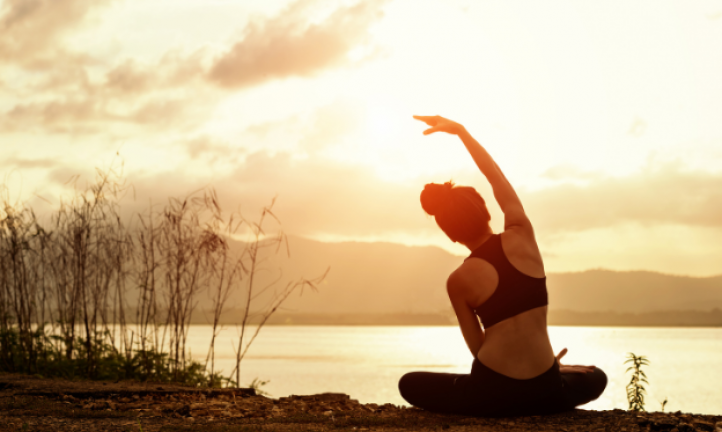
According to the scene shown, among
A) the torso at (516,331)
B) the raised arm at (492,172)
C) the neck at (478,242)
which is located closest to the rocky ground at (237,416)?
the torso at (516,331)

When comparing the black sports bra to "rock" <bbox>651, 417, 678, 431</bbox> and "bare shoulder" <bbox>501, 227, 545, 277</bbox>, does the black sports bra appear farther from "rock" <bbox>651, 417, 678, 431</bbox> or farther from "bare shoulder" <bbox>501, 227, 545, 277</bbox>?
"rock" <bbox>651, 417, 678, 431</bbox>

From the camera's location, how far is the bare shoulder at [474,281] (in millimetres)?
2559

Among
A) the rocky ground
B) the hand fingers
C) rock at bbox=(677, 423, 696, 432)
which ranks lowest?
the rocky ground

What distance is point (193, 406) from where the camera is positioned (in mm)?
3543

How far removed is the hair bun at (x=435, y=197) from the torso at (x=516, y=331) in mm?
272

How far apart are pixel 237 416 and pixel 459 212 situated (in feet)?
5.59

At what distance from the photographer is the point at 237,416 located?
324cm

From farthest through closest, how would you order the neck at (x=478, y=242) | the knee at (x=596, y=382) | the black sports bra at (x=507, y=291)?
1. the knee at (x=596, y=382)
2. the neck at (x=478, y=242)
3. the black sports bra at (x=507, y=291)

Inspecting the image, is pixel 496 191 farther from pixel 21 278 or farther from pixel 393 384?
pixel 393 384

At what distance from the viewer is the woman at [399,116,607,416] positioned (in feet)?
8.37

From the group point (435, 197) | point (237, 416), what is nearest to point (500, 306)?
point (435, 197)

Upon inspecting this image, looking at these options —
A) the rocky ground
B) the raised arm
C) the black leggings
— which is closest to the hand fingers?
the raised arm

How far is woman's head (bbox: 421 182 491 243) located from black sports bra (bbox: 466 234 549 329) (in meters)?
0.10

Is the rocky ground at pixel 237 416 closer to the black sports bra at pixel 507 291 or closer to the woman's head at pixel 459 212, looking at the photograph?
the black sports bra at pixel 507 291
